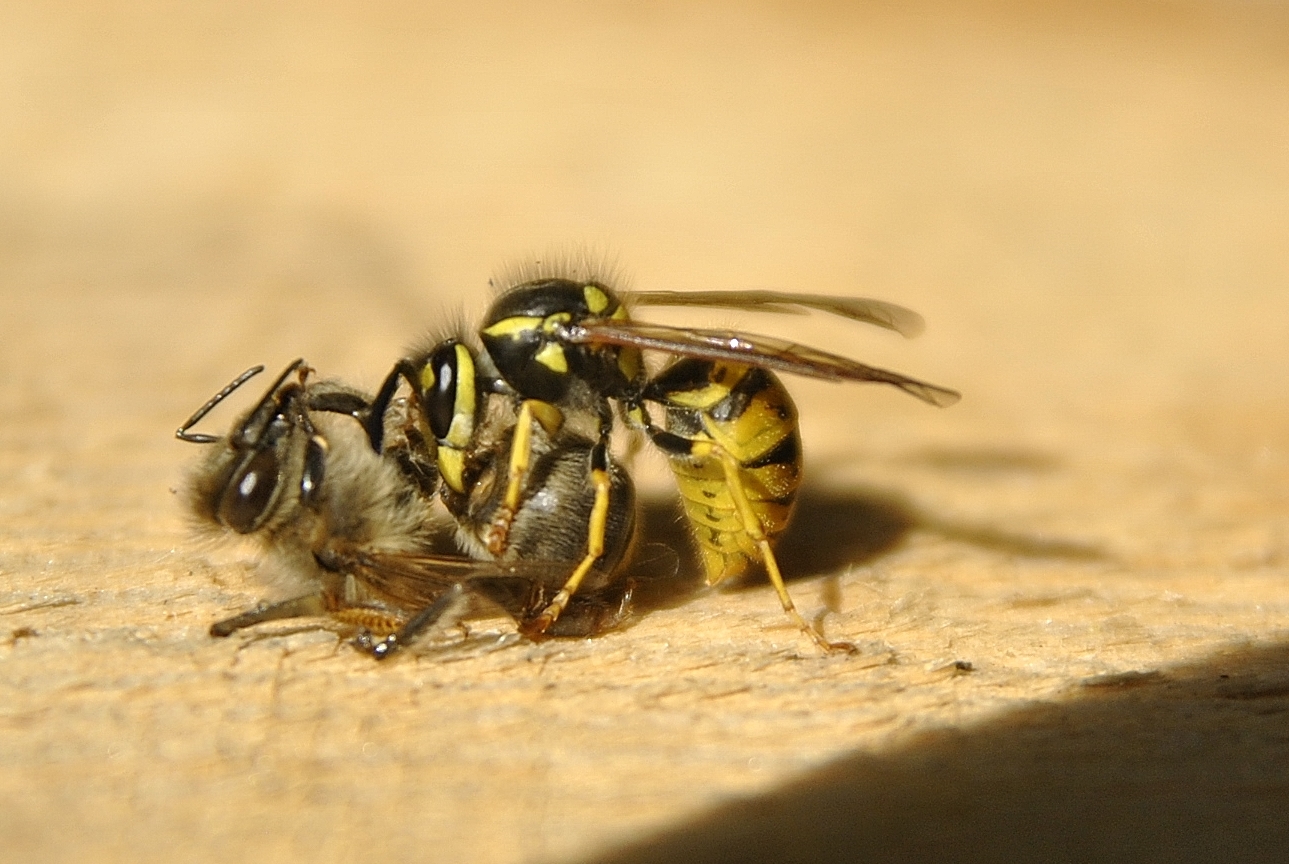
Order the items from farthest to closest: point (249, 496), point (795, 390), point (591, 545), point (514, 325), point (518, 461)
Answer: point (795, 390), point (514, 325), point (518, 461), point (591, 545), point (249, 496)

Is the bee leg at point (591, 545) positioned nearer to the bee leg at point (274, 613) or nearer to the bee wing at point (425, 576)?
the bee wing at point (425, 576)

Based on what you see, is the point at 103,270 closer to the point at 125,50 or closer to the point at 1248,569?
the point at 125,50

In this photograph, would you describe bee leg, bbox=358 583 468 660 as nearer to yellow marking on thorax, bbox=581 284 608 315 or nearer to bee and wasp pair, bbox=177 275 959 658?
bee and wasp pair, bbox=177 275 959 658

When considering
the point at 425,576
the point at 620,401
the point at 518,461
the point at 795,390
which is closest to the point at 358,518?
the point at 425,576

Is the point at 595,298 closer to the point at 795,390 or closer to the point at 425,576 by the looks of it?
the point at 425,576

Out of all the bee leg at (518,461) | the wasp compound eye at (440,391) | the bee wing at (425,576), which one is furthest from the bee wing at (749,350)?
the bee wing at (425,576)
